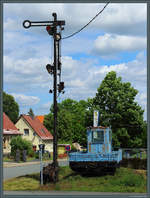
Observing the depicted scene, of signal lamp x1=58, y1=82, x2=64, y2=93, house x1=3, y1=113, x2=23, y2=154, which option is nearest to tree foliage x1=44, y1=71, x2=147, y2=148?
house x1=3, y1=113, x2=23, y2=154

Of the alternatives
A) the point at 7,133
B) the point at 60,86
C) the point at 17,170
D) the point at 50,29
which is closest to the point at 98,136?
the point at 60,86

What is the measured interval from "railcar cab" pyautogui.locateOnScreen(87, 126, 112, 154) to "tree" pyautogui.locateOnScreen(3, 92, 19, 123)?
201 ft

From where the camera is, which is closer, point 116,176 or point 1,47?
point 1,47

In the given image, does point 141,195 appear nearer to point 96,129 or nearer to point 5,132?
point 96,129

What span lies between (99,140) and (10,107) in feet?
207

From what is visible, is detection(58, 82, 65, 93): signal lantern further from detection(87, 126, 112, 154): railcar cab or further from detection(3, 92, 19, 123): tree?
detection(3, 92, 19, 123): tree

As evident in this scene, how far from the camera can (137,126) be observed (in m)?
48.2

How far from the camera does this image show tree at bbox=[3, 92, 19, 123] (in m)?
83.1

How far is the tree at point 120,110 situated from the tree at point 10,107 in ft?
122

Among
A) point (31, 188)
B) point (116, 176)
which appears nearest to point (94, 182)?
point (116, 176)

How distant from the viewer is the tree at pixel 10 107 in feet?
273

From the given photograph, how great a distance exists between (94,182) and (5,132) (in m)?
33.0

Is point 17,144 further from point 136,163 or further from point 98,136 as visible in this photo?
point 98,136

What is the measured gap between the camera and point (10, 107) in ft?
277
